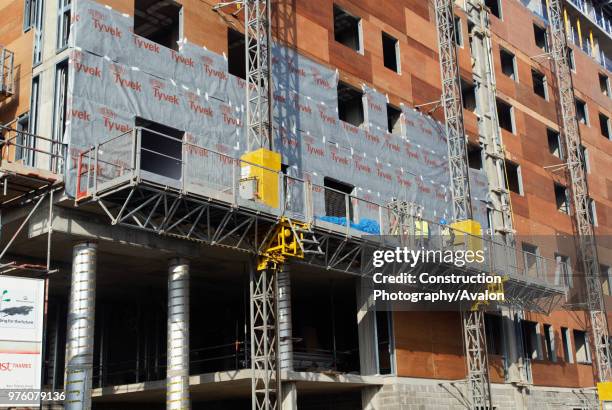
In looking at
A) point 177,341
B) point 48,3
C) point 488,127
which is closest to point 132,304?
point 177,341

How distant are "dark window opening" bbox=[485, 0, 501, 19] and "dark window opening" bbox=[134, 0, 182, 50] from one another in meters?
22.6

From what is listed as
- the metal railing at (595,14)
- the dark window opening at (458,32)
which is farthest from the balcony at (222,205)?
the metal railing at (595,14)

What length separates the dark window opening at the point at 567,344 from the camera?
41969 mm

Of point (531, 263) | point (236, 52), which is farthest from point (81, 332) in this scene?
point (531, 263)

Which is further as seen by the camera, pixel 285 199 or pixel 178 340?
pixel 285 199

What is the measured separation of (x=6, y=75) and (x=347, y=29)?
50.1 ft

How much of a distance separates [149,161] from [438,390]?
14.6 metres

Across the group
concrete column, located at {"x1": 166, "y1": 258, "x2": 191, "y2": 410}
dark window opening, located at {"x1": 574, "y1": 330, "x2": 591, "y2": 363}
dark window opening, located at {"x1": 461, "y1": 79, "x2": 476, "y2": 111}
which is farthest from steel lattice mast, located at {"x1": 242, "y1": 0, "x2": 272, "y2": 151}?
dark window opening, located at {"x1": 574, "y1": 330, "x2": 591, "y2": 363}

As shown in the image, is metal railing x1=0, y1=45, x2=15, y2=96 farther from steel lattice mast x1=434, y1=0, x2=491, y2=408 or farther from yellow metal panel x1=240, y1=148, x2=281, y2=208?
steel lattice mast x1=434, y1=0, x2=491, y2=408

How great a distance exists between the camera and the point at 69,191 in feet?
70.0

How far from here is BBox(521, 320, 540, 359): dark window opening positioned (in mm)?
38903

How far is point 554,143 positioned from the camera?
160ft

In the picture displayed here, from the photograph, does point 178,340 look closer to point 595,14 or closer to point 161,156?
point 161,156

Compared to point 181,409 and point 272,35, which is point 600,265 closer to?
point 272,35
